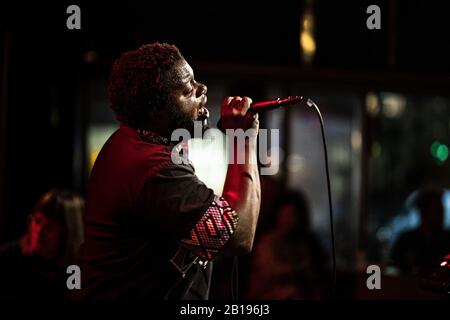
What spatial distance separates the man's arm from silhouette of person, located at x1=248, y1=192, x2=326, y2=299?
8.31ft

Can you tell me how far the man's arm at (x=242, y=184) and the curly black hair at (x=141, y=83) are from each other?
20cm

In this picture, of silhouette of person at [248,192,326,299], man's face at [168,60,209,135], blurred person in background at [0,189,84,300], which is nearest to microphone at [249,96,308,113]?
man's face at [168,60,209,135]

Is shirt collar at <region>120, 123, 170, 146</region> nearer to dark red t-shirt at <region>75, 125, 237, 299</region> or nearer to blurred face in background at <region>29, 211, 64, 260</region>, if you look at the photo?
dark red t-shirt at <region>75, 125, 237, 299</region>

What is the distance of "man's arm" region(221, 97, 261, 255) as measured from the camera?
5.68 ft

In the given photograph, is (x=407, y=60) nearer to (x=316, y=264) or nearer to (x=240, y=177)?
(x=316, y=264)

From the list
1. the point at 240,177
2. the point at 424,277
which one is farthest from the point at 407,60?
the point at 240,177

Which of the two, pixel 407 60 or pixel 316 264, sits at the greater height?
pixel 407 60

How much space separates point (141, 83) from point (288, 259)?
9.35ft

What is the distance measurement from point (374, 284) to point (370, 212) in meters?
2.81

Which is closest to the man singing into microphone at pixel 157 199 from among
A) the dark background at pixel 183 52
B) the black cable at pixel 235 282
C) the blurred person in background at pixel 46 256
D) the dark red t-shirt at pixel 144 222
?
the dark red t-shirt at pixel 144 222

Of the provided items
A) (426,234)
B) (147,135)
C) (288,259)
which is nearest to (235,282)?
(147,135)

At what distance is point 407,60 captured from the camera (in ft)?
18.4

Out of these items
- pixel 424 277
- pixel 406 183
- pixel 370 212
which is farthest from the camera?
pixel 406 183

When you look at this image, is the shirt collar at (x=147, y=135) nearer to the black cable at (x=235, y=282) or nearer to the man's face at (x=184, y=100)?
the man's face at (x=184, y=100)
